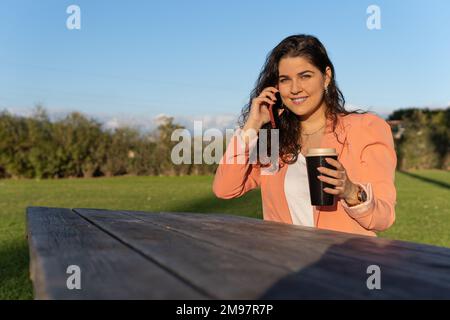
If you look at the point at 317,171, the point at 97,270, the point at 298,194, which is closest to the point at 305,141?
the point at 298,194

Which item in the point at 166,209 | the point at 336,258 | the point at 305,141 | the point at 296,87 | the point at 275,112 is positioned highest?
the point at 296,87

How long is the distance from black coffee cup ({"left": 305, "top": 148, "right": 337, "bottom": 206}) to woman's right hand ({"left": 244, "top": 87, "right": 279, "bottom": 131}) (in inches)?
31.0

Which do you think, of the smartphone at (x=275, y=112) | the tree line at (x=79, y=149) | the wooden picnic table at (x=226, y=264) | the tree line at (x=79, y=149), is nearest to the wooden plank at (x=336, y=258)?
the wooden picnic table at (x=226, y=264)

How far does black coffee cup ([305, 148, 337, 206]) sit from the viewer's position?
1.81 meters

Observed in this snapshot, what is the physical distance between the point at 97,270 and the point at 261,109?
1812mm

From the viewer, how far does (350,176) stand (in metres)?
2.37

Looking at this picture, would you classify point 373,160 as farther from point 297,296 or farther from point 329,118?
point 297,296

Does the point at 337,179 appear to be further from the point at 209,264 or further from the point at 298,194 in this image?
the point at 209,264

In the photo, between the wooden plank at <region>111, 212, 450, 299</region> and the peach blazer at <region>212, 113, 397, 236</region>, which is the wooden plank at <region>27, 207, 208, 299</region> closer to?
the wooden plank at <region>111, 212, 450, 299</region>

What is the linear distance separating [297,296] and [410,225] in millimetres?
6708

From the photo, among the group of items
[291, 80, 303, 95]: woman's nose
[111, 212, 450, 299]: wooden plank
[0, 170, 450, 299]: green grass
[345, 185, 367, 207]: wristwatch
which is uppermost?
[291, 80, 303, 95]: woman's nose

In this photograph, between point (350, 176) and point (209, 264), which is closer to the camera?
point (209, 264)

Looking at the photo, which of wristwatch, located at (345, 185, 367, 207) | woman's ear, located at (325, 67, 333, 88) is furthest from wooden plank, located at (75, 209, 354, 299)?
woman's ear, located at (325, 67, 333, 88)

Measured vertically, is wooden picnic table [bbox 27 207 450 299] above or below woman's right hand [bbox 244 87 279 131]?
below
